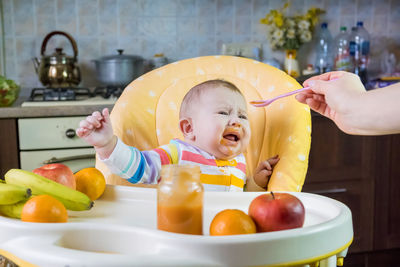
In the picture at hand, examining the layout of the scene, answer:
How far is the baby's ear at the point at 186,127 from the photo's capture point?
1.47m

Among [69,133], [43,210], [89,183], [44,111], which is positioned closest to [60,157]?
[69,133]

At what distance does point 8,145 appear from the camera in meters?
2.26

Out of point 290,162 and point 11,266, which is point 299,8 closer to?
point 290,162

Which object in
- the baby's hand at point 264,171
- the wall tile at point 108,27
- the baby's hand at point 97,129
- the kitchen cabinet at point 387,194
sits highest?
the wall tile at point 108,27

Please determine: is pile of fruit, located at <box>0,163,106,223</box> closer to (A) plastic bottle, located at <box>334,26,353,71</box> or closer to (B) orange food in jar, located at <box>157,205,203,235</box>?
(B) orange food in jar, located at <box>157,205,203,235</box>

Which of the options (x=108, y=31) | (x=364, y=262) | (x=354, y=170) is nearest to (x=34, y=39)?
(x=108, y=31)

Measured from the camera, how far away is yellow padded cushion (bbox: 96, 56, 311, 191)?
1.52 metres

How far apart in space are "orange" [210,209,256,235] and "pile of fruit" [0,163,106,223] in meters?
0.29

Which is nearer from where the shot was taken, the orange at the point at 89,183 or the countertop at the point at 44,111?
the orange at the point at 89,183

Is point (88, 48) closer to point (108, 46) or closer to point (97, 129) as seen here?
point (108, 46)

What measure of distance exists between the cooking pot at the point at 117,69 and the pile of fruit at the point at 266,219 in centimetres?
190

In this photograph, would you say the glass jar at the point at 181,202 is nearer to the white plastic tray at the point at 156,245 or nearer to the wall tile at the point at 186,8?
the white plastic tray at the point at 156,245

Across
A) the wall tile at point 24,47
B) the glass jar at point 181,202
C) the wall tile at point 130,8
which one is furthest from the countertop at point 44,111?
the glass jar at point 181,202

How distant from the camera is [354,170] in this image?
258cm
